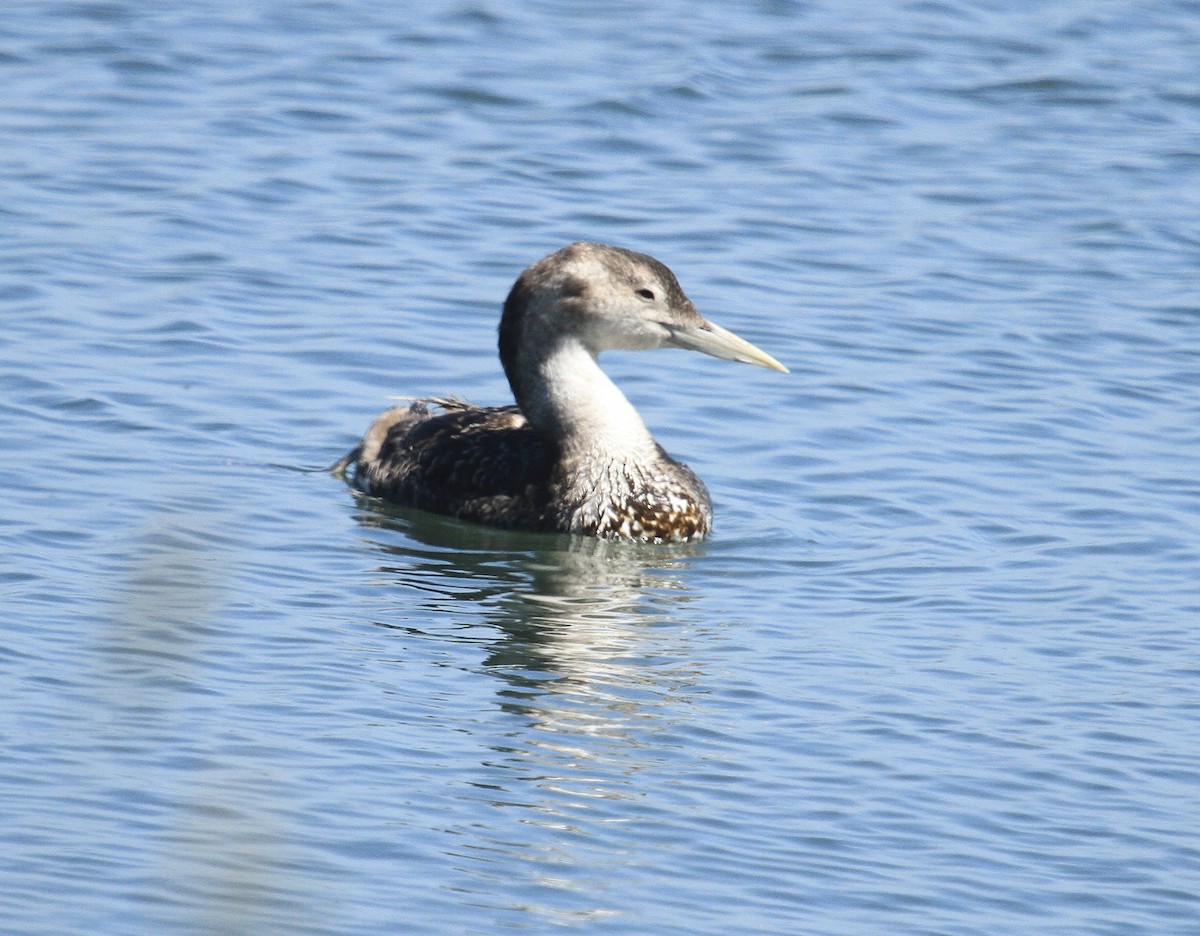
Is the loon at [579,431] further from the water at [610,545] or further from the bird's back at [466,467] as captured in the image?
the water at [610,545]

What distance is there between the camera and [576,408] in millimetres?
9469

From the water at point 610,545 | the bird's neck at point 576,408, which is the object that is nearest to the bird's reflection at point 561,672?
the water at point 610,545

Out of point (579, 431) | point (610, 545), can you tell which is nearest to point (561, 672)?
point (610, 545)

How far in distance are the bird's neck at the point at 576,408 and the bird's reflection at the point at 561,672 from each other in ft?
1.41

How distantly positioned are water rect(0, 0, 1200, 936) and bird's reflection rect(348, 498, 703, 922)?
0.03 m

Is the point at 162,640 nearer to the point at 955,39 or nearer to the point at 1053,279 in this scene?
the point at 1053,279

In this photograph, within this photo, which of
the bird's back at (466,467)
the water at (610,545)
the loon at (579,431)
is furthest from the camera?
the bird's back at (466,467)

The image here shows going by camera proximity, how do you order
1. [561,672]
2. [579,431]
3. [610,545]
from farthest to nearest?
[579,431] < [610,545] < [561,672]

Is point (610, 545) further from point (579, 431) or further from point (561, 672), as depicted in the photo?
point (561, 672)

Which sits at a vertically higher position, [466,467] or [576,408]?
[576,408]

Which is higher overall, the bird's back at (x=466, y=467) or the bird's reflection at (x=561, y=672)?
Answer: the bird's back at (x=466, y=467)

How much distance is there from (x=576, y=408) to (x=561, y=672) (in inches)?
85.1

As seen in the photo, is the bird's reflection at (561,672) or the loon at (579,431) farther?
the loon at (579,431)

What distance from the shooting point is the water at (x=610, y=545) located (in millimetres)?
5949
